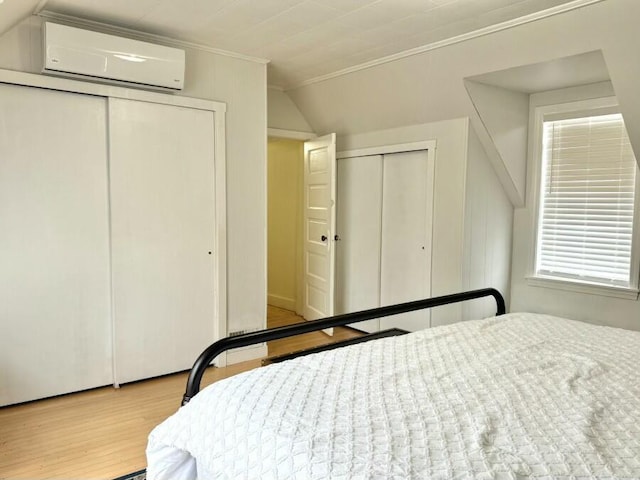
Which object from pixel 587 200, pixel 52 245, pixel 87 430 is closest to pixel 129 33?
pixel 52 245

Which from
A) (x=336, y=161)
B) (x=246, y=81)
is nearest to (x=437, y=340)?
(x=246, y=81)

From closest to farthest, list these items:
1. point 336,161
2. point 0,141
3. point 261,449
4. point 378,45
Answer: point 261,449 < point 0,141 < point 378,45 < point 336,161

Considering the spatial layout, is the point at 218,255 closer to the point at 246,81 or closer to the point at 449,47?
the point at 246,81

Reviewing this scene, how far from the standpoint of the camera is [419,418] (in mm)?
1218

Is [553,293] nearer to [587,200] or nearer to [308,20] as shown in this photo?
[587,200]

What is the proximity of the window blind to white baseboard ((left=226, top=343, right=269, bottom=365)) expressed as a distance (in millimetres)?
2397

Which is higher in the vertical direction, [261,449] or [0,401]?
[261,449]

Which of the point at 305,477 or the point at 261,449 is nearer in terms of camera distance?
the point at 305,477

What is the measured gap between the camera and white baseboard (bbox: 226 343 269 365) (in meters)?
3.79

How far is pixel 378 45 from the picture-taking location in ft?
11.1

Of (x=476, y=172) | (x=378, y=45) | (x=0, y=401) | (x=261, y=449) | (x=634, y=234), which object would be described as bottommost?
(x=0, y=401)

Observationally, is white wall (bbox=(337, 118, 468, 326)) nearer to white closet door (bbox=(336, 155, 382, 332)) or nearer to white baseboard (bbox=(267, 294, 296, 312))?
white closet door (bbox=(336, 155, 382, 332))

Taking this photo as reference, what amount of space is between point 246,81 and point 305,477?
10.8 feet

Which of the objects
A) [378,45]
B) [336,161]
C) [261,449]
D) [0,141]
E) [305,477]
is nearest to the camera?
[305,477]
